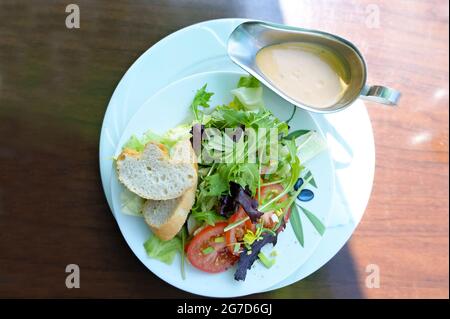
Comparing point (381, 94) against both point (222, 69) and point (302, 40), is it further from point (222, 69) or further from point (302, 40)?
point (222, 69)

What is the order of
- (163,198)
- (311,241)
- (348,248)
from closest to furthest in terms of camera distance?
(163,198) < (311,241) < (348,248)

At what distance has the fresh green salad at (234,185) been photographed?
42.1 inches

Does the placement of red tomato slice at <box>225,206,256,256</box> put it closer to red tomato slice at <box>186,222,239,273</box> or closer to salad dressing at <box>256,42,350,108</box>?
red tomato slice at <box>186,222,239,273</box>

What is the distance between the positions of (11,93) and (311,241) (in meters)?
0.86

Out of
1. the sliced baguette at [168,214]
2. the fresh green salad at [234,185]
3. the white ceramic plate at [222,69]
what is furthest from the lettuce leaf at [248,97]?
the sliced baguette at [168,214]

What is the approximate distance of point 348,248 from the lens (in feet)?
4.17

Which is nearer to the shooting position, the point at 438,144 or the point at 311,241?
the point at 311,241

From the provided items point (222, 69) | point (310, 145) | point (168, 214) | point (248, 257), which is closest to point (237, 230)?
point (248, 257)

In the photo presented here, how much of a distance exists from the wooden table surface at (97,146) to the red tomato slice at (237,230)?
235mm

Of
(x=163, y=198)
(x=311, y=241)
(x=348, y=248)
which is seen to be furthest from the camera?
(x=348, y=248)
